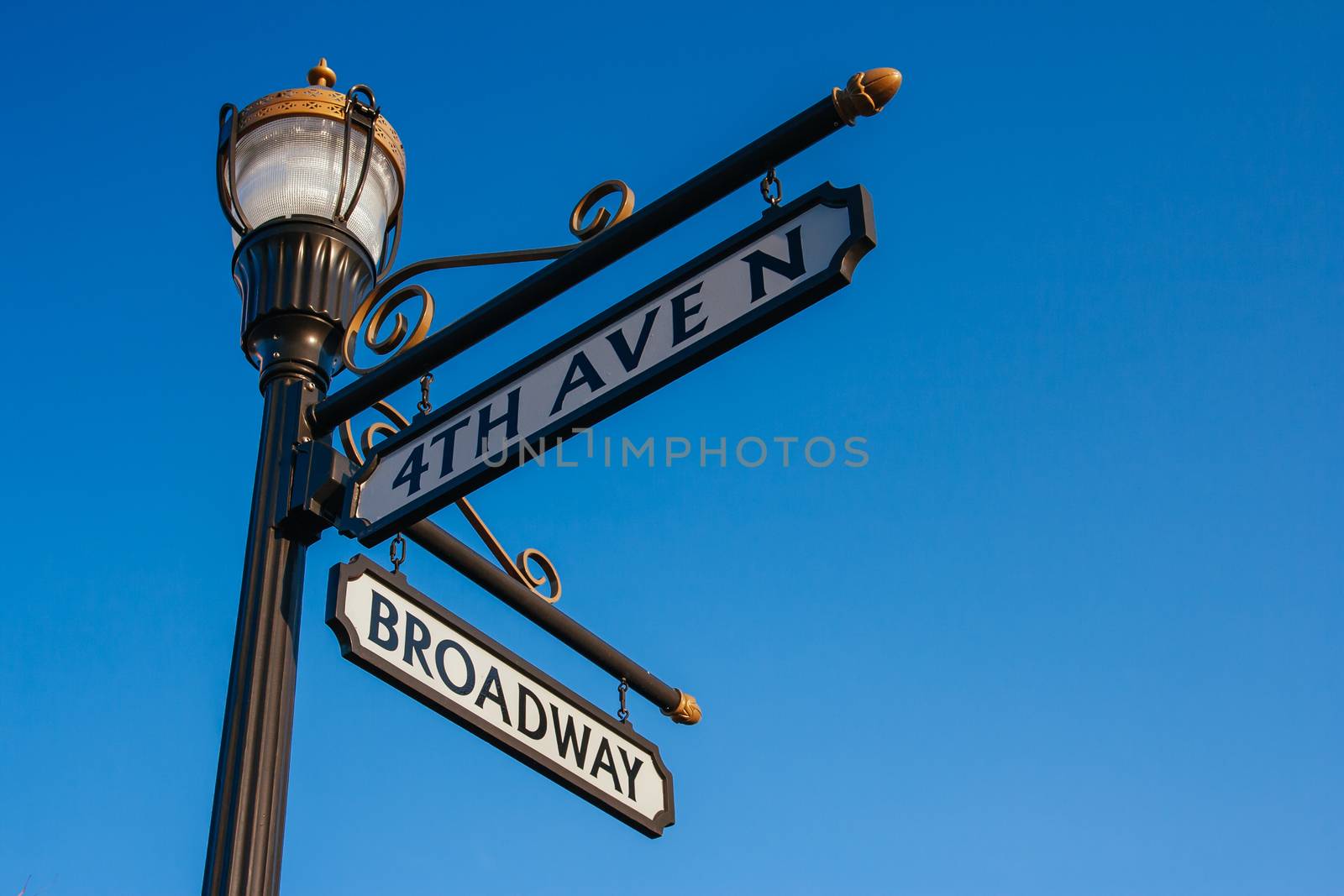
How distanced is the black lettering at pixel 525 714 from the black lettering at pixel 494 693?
0.05 m

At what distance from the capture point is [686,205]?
11.2 feet

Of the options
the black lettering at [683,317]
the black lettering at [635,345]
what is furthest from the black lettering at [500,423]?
the black lettering at [683,317]

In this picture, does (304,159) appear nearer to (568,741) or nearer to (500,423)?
(500,423)

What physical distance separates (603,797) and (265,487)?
3.96ft

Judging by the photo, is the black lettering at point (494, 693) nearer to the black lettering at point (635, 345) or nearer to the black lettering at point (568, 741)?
the black lettering at point (568, 741)

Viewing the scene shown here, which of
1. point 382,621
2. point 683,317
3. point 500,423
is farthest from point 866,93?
point 382,621

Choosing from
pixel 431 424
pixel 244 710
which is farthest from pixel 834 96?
pixel 244 710

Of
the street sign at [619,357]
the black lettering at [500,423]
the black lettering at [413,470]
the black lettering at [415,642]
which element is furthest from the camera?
the black lettering at [415,642]

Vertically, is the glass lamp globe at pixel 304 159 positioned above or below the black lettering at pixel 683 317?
above

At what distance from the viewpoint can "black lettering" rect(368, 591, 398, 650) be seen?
140 inches

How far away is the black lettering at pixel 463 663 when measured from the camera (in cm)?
370

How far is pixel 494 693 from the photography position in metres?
3.82

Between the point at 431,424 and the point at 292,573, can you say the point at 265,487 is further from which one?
the point at 431,424

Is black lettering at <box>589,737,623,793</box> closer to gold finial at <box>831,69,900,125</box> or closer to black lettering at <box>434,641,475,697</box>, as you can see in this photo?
black lettering at <box>434,641,475,697</box>
